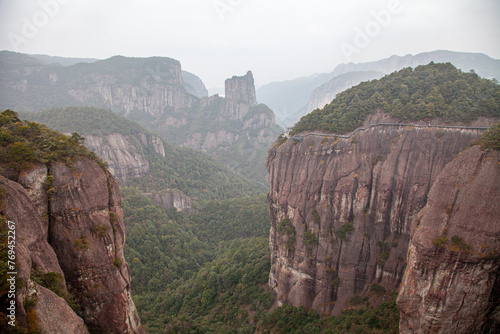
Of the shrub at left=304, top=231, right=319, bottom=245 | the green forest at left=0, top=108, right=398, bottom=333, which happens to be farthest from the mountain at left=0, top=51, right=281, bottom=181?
the shrub at left=304, top=231, right=319, bottom=245

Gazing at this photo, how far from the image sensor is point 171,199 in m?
84.8

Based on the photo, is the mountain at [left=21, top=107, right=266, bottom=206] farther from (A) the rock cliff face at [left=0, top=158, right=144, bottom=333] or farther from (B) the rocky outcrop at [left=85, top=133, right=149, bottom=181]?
(A) the rock cliff face at [left=0, top=158, right=144, bottom=333]

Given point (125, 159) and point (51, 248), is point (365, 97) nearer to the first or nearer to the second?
point (51, 248)

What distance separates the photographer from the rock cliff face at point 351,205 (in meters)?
Result: 31.0

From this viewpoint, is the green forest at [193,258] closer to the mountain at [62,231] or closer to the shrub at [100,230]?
the mountain at [62,231]

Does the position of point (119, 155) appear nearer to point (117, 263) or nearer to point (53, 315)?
point (117, 263)

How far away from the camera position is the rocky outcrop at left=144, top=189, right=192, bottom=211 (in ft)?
273

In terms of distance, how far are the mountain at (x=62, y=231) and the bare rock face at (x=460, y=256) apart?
2274cm

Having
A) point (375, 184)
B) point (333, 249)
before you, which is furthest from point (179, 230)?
point (375, 184)

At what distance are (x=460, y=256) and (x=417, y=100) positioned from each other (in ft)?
71.2

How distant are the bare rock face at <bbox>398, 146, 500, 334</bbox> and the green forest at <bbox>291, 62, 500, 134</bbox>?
1184 cm

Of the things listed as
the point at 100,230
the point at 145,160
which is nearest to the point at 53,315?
the point at 100,230

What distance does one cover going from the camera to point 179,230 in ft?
233

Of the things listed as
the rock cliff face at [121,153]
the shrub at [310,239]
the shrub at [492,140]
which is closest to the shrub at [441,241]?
the shrub at [492,140]
